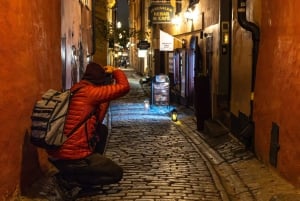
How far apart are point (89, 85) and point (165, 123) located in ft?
37.8

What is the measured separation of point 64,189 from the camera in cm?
703

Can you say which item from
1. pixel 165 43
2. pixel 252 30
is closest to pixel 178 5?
pixel 165 43

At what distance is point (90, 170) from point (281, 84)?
4.07 m

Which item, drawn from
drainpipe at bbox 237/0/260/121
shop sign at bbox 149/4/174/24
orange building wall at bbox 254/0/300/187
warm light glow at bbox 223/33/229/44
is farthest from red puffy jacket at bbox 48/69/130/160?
shop sign at bbox 149/4/174/24

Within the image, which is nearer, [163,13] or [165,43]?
[165,43]

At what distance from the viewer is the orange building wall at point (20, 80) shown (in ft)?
22.0

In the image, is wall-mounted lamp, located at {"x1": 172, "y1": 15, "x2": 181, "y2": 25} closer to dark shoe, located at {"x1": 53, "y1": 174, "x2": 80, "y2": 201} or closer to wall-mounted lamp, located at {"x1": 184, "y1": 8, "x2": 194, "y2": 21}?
wall-mounted lamp, located at {"x1": 184, "y1": 8, "x2": 194, "y2": 21}

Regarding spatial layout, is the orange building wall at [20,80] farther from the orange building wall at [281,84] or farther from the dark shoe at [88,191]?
the orange building wall at [281,84]

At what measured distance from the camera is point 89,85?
22.6 ft

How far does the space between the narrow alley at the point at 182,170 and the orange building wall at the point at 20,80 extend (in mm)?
564

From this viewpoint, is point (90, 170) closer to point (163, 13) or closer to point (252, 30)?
point (252, 30)

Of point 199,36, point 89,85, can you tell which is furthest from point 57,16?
point 199,36

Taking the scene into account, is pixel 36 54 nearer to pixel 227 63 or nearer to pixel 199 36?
pixel 227 63

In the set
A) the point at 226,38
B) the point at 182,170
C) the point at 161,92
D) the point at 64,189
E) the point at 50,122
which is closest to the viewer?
the point at 50,122
